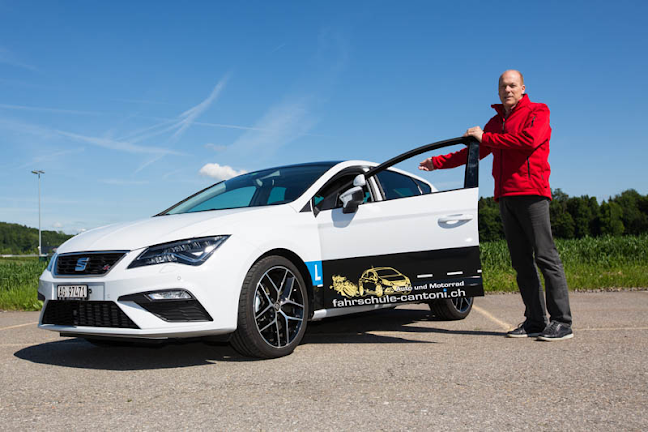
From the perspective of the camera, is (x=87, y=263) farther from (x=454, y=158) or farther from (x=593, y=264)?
(x=593, y=264)

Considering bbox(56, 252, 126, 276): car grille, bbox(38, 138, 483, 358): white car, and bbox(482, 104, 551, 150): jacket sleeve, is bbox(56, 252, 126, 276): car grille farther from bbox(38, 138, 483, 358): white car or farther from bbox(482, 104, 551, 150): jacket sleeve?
bbox(482, 104, 551, 150): jacket sleeve

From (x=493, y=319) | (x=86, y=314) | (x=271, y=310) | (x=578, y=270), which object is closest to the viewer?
(x=86, y=314)

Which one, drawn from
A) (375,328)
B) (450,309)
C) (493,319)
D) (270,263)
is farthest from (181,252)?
(493,319)

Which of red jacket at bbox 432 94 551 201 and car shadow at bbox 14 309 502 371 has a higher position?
red jacket at bbox 432 94 551 201

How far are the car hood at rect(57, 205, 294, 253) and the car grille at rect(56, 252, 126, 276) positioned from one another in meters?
0.05

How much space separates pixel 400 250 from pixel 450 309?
1750mm

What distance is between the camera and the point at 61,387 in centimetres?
344

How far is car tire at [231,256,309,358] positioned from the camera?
3.91m

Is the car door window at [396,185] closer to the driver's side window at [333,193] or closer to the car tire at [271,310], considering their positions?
the driver's side window at [333,193]

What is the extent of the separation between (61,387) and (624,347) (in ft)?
13.3

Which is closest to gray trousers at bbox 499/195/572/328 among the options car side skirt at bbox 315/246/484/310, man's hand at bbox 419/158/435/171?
car side skirt at bbox 315/246/484/310

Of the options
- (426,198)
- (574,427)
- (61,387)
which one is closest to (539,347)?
(426,198)

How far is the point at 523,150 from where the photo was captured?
458cm

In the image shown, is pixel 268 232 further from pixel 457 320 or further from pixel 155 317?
pixel 457 320
